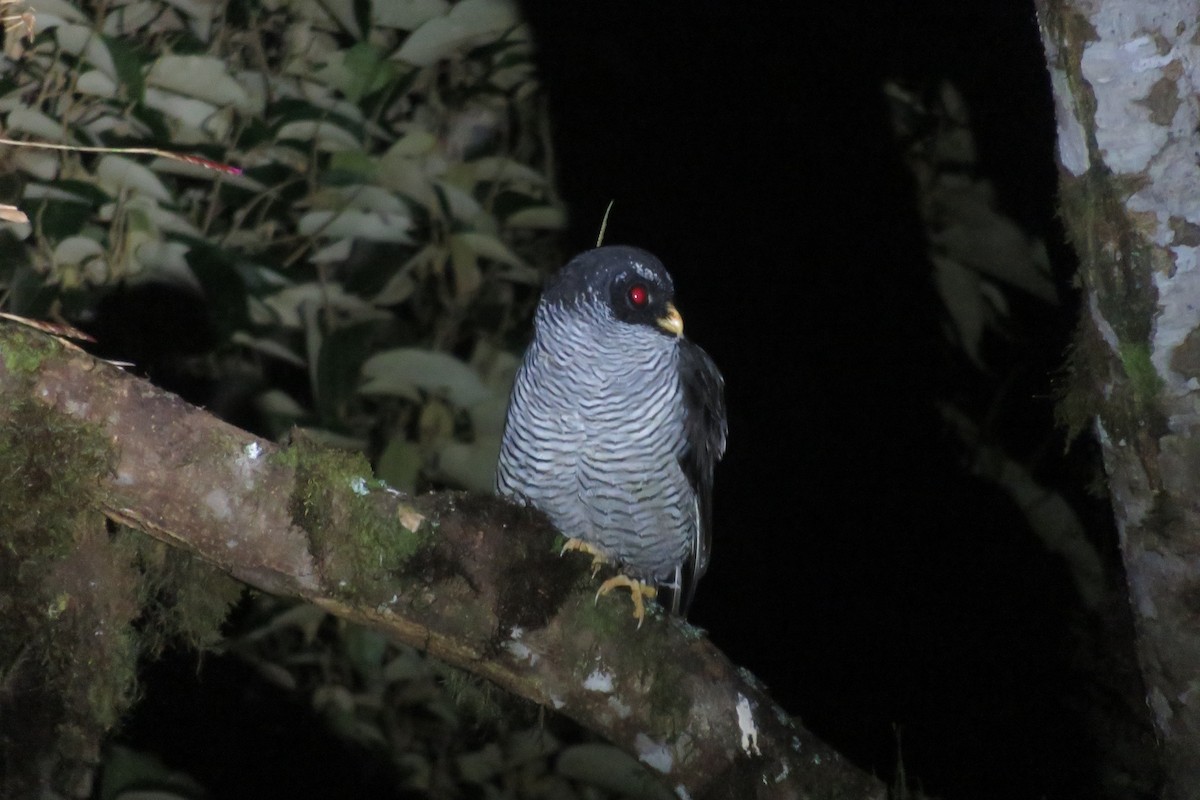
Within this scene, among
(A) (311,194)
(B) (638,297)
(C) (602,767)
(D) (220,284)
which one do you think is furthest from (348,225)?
(C) (602,767)

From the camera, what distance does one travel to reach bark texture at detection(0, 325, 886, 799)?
1.71m

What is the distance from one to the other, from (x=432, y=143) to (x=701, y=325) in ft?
4.53

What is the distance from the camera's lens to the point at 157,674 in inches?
155

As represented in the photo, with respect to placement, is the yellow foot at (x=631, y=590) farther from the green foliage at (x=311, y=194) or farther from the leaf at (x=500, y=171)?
the leaf at (x=500, y=171)

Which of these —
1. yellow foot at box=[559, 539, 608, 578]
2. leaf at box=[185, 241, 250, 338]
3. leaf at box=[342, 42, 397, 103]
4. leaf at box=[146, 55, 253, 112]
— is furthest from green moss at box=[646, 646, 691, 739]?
leaf at box=[342, 42, 397, 103]

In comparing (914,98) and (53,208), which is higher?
(914,98)

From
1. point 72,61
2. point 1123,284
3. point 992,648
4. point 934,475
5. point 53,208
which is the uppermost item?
point 1123,284

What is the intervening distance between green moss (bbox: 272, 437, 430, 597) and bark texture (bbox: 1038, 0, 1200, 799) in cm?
117

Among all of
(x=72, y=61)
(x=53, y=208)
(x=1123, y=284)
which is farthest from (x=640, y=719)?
(x=72, y=61)

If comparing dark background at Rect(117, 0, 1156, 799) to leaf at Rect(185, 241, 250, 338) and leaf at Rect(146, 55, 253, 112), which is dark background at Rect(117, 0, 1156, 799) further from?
leaf at Rect(185, 241, 250, 338)

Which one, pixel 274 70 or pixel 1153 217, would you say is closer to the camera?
pixel 1153 217

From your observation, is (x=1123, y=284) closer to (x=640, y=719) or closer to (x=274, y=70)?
(x=640, y=719)

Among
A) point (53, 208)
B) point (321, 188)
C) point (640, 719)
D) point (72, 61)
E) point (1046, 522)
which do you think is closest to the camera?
point (640, 719)

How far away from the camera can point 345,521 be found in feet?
5.98
